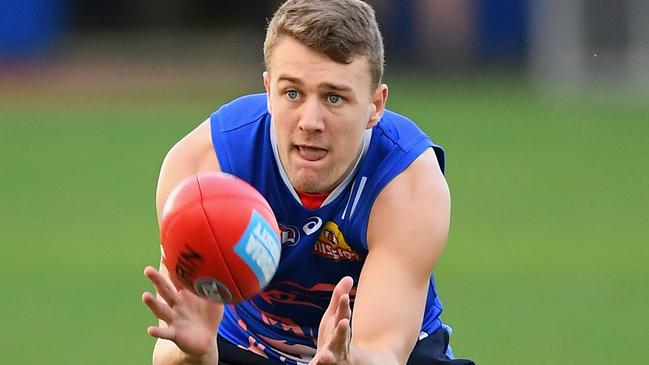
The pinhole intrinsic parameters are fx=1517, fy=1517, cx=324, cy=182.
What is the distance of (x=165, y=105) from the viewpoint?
81.7 ft

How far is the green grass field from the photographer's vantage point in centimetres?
1153

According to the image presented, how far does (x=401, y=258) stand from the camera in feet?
20.4

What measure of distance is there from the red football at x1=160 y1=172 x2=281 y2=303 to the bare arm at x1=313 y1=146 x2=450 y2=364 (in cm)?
60

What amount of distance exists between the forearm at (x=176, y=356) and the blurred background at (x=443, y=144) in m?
4.48

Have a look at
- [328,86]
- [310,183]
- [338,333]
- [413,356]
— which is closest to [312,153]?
[310,183]

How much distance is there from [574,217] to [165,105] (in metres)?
10.4

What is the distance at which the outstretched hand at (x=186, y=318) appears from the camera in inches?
216

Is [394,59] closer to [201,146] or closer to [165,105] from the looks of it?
[165,105]

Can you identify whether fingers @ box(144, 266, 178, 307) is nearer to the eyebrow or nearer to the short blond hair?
the eyebrow

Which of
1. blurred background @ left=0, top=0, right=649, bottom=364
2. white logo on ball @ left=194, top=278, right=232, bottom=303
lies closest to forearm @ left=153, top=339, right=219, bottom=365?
white logo on ball @ left=194, top=278, right=232, bottom=303

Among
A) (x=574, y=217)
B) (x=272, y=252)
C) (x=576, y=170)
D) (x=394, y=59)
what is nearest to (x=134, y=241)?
(x=574, y=217)

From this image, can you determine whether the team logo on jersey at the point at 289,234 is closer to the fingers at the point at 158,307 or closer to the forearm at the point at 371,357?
the forearm at the point at 371,357

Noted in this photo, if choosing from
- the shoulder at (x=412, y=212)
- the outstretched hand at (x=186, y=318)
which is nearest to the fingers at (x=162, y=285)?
the outstretched hand at (x=186, y=318)

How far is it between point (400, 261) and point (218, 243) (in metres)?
0.97
